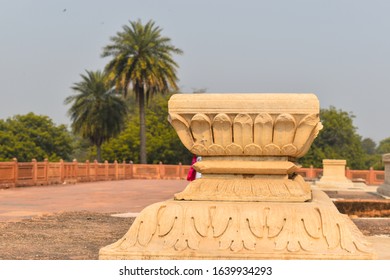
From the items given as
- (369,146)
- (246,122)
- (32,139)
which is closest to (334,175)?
(246,122)

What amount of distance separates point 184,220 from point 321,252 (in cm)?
103

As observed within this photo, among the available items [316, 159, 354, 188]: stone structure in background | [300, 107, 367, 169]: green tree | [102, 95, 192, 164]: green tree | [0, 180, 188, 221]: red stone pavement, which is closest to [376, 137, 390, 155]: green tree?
[300, 107, 367, 169]: green tree

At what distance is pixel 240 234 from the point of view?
398cm

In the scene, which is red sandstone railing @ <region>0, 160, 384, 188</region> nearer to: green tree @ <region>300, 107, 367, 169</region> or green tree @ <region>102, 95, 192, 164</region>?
green tree @ <region>102, 95, 192, 164</region>

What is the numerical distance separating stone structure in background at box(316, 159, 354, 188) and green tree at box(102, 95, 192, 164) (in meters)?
26.7

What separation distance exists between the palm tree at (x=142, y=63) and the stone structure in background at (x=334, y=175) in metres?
20.4

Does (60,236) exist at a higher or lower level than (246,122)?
lower

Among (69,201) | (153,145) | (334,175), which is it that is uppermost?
(153,145)

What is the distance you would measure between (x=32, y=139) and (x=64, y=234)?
4146 centimetres

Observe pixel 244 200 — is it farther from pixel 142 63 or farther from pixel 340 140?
pixel 340 140

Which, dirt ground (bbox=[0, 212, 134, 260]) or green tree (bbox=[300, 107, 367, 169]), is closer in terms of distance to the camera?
dirt ground (bbox=[0, 212, 134, 260])

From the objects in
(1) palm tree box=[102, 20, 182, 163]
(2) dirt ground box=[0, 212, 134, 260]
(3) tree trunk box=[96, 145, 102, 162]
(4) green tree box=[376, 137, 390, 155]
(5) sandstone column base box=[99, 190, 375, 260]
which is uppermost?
(1) palm tree box=[102, 20, 182, 163]

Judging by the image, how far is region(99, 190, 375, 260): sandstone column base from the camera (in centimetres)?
385

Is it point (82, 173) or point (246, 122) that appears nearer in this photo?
point (246, 122)
